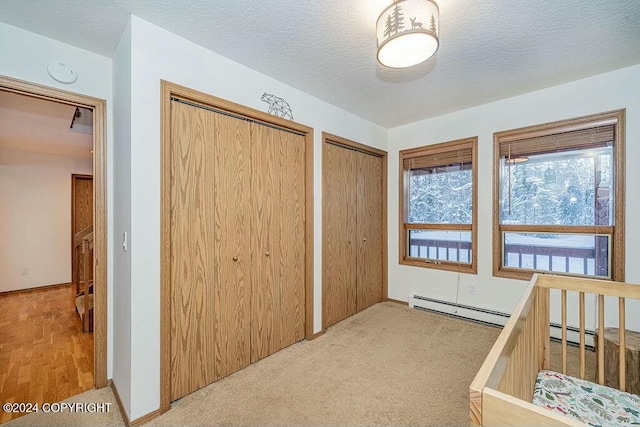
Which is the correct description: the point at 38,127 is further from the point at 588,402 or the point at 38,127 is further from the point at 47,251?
the point at 588,402

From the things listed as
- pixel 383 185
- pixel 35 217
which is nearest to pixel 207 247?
pixel 383 185

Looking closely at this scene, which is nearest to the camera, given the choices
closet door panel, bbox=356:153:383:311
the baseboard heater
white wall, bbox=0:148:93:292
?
the baseboard heater

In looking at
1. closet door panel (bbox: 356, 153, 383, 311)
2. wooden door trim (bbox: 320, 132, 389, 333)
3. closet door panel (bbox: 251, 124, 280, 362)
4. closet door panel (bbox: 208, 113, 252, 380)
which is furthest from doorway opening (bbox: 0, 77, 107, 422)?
closet door panel (bbox: 356, 153, 383, 311)

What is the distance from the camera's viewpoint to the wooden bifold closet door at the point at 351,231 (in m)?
2.97

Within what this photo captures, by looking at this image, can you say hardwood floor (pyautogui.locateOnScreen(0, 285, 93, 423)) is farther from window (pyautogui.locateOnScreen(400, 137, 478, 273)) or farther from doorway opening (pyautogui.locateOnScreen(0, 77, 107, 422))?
window (pyautogui.locateOnScreen(400, 137, 478, 273))

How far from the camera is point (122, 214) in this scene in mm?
1758

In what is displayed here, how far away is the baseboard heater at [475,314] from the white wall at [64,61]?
314 centimetres

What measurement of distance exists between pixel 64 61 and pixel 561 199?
418 centimetres

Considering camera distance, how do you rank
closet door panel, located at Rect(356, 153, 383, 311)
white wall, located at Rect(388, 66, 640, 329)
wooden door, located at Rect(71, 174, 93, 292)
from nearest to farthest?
white wall, located at Rect(388, 66, 640, 329), closet door panel, located at Rect(356, 153, 383, 311), wooden door, located at Rect(71, 174, 93, 292)

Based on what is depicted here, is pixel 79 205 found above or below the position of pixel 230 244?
above

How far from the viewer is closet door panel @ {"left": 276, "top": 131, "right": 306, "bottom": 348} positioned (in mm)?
2480

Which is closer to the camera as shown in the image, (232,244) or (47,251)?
(232,244)

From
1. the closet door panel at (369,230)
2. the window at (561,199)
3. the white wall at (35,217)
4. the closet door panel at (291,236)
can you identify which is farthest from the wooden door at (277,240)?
the white wall at (35,217)

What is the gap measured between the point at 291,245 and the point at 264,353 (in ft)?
3.10
